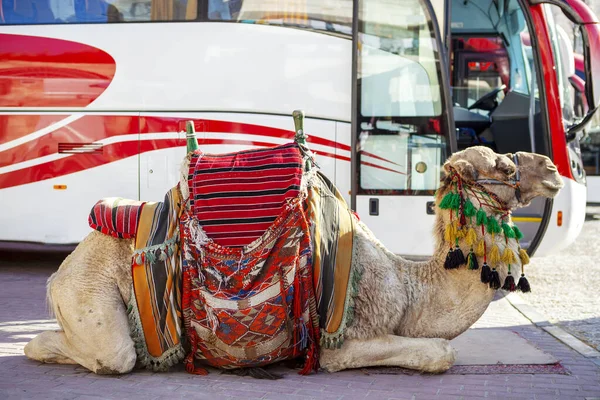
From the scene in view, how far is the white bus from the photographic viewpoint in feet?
30.2

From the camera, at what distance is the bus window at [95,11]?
30.7 feet

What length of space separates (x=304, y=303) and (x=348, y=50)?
519 centimetres

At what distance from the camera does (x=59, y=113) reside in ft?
31.0

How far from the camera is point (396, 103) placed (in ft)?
30.5

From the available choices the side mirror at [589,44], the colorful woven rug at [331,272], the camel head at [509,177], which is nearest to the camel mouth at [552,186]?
the camel head at [509,177]

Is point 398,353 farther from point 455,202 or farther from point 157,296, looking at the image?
point 157,296

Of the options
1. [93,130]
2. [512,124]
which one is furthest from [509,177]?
[512,124]

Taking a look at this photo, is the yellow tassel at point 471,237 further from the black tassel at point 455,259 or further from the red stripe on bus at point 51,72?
the red stripe on bus at point 51,72

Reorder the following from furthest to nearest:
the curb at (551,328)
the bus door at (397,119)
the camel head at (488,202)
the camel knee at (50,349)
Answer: the bus door at (397,119), the curb at (551,328), the camel knee at (50,349), the camel head at (488,202)

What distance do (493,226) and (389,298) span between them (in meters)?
0.75

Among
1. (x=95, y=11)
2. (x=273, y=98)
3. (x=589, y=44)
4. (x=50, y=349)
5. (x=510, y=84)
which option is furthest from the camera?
(x=510, y=84)

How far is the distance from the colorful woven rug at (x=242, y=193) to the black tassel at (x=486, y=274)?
3.85 ft

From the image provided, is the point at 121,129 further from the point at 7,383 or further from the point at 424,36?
the point at 7,383

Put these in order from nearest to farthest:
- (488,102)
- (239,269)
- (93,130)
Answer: (239,269) < (93,130) < (488,102)
